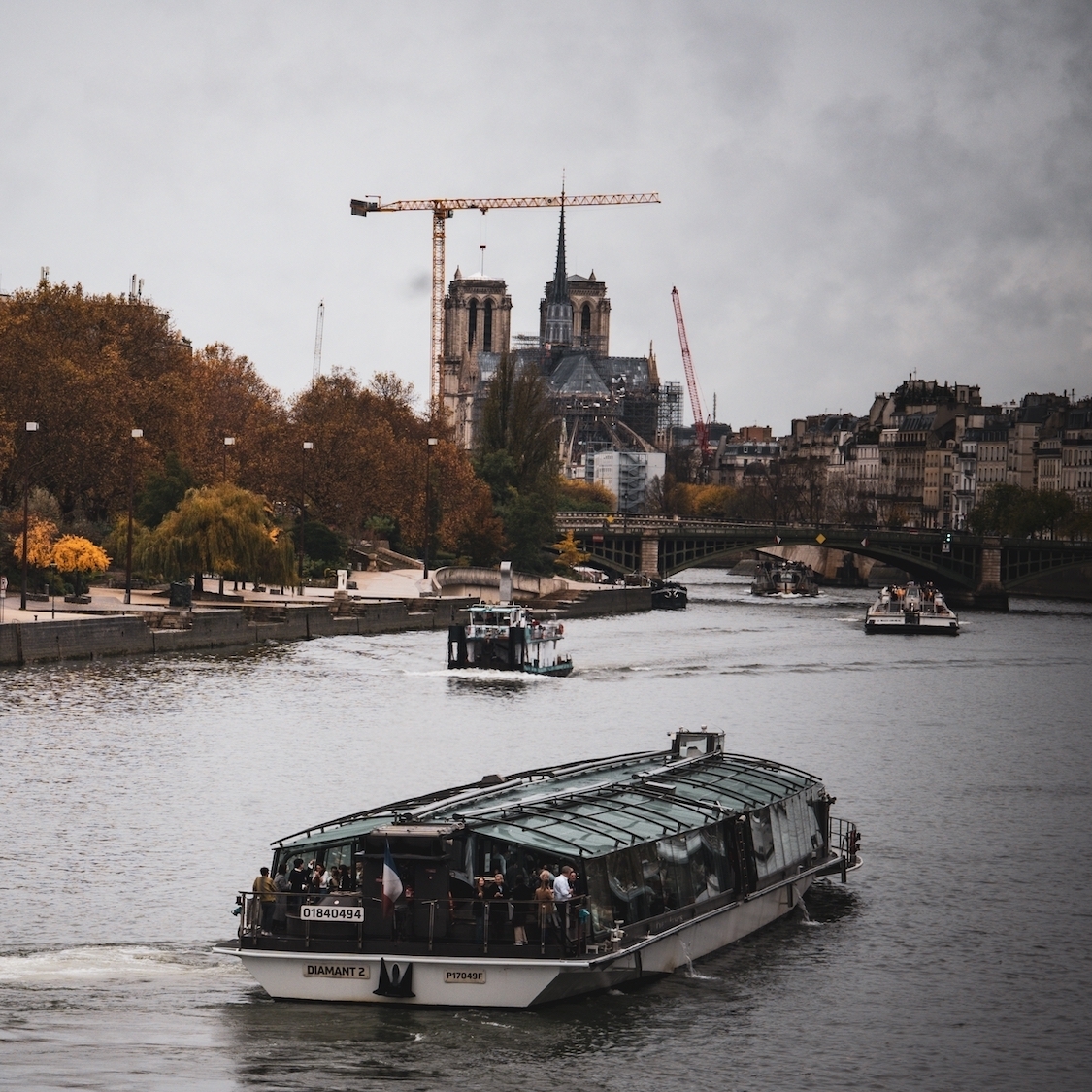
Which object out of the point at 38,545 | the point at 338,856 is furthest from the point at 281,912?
the point at 38,545

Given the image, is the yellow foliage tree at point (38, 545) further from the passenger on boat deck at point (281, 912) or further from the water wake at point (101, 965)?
the passenger on boat deck at point (281, 912)

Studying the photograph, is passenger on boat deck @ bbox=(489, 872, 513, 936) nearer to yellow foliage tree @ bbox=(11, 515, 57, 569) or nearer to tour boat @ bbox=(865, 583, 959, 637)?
yellow foliage tree @ bbox=(11, 515, 57, 569)

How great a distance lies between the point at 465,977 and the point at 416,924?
3.28 feet

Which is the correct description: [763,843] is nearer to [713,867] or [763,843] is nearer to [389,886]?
[713,867]

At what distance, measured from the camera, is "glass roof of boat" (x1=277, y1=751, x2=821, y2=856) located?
32.3m

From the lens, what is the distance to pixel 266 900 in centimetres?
3088

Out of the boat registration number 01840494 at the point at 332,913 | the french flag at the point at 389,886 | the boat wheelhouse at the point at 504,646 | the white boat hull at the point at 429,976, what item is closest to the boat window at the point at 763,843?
the white boat hull at the point at 429,976

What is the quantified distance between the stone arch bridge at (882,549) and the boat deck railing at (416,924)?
11975cm


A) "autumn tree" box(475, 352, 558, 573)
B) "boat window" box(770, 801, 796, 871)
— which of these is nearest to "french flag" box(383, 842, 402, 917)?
"boat window" box(770, 801, 796, 871)

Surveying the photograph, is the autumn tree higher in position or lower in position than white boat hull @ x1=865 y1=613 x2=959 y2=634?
higher

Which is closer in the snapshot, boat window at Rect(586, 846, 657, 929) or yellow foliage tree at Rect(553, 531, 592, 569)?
boat window at Rect(586, 846, 657, 929)

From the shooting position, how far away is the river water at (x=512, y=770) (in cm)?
3008

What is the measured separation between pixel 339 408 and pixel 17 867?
10079 cm

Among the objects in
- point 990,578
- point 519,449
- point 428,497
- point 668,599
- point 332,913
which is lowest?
point 332,913
